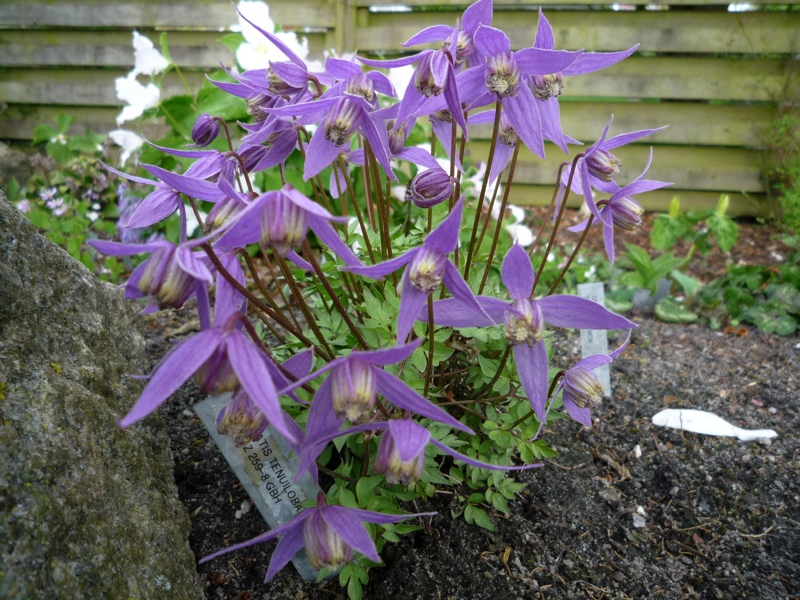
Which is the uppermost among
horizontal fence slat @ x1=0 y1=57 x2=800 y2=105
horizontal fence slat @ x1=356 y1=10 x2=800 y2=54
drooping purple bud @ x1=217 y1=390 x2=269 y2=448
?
horizontal fence slat @ x1=356 y1=10 x2=800 y2=54

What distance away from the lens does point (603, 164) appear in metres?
1.09

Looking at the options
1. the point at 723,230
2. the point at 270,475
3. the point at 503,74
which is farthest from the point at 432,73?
the point at 723,230

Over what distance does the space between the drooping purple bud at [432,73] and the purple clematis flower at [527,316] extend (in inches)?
12.1

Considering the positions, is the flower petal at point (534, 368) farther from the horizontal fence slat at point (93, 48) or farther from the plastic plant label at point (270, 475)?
the horizontal fence slat at point (93, 48)

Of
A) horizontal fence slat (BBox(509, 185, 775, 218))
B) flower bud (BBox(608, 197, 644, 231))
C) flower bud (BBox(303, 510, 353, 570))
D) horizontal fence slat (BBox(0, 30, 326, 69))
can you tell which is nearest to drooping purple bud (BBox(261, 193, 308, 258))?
flower bud (BBox(303, 510, 353, 570))

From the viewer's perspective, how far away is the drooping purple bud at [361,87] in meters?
1.02

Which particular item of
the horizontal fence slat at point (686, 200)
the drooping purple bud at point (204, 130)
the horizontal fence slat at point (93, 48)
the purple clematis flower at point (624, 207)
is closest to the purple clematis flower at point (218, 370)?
the drooping purple bud at point (204, 130)

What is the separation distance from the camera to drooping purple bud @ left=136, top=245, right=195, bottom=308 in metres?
0.75

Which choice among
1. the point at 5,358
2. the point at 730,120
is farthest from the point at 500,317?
the point at 730,120

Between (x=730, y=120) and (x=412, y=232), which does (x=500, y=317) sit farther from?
(x=730, y=120)

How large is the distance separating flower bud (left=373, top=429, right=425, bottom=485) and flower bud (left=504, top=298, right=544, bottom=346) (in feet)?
0.78

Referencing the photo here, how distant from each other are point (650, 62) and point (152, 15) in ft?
12.7

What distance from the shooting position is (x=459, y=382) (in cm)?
136

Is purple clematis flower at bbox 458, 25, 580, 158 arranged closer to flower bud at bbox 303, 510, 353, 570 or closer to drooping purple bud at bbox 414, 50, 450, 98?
drooping purple bud at bbox 414, 50, 450, 98
